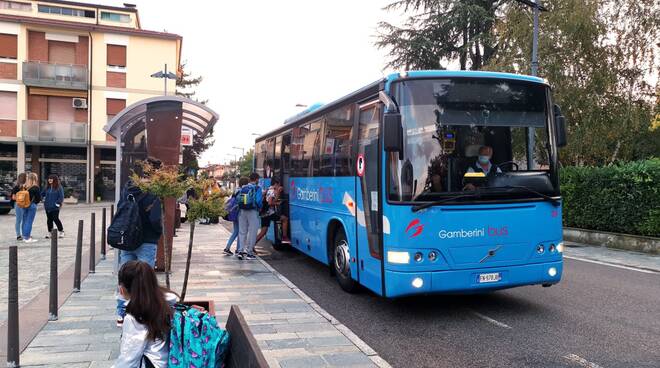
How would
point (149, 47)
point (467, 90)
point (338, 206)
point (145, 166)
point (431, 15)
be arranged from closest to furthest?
point (145, 166)
point (467, 90)
point (338, 206)
point (431, 15)
point (149, 47)

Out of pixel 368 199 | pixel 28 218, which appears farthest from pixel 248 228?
pixel 28 218

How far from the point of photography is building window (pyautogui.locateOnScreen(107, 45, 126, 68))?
3441cm

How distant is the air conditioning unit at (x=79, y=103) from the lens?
110ft

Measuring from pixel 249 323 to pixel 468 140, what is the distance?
11.2 ft

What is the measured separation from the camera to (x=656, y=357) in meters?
5.02

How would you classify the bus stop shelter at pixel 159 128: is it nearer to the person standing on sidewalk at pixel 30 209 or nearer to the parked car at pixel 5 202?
the person standing on sidewalk at pixel 30 209

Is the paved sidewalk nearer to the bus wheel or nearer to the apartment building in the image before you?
the bus wheel

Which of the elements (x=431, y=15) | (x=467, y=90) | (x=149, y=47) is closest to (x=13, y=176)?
(x=149, y=47)

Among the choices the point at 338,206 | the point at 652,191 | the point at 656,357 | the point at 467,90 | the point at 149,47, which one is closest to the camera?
the point at 656,357

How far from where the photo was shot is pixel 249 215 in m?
11.0

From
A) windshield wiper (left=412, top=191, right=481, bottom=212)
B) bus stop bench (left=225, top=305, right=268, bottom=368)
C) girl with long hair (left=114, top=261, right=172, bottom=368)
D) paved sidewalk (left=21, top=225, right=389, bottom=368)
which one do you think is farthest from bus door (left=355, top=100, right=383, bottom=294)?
girl with long hair (left=114, top=261, right=172, bottom=368)

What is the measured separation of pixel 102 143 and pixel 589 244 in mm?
A: 29838

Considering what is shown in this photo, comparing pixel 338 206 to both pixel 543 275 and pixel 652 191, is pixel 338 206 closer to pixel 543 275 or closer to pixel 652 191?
pixel 543 275

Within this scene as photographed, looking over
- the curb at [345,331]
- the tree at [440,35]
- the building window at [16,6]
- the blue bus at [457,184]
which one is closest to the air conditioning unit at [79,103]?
the building window at [16,6]
